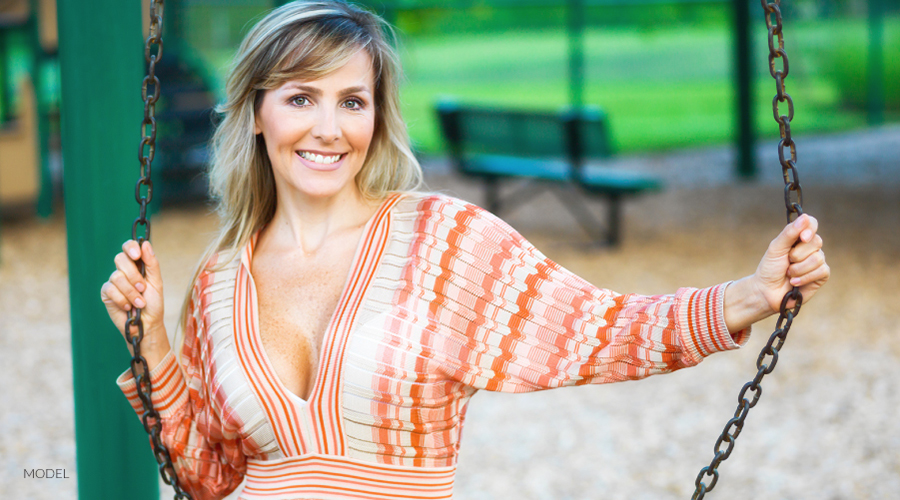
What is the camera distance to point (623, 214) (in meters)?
9.35

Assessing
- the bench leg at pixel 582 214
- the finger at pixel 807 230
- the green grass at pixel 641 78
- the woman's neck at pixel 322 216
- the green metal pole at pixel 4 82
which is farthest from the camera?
the green grass at pixel 641 78

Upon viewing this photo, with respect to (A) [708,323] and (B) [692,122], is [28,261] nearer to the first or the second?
(A) [708,323]

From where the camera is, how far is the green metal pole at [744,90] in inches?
405

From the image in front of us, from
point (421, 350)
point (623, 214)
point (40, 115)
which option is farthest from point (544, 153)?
point (421, 350)

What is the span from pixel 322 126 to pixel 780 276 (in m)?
0.92

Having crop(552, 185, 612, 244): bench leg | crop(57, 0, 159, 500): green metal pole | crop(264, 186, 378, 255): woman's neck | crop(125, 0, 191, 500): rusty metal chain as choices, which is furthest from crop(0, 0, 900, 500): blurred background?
crop(264, 186, 378, 255): woman's neck

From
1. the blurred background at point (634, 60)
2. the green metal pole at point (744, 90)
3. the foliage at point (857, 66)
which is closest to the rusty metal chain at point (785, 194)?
the green metal pole at point (744, 90)

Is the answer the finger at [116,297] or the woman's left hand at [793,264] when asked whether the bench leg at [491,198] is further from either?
the woman's left hand at [793,264]

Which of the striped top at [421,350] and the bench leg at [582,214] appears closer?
the striped top at [421,350]

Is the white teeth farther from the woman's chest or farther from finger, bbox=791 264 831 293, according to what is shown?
finger, bbox=791 264 831 293

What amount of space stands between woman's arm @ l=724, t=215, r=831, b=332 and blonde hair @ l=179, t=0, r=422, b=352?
30.0 inches

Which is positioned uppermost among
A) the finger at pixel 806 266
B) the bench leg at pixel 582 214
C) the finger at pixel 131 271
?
the bench leg at pixel 582 214

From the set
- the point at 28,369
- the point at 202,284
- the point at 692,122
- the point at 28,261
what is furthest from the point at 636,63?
the point at 202,284

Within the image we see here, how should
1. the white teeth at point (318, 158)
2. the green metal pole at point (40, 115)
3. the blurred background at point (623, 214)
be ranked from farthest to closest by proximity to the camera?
the green metal pole at point (40, 115), the blurred background at point (623, 214), the white teeth at point (318, 158)
